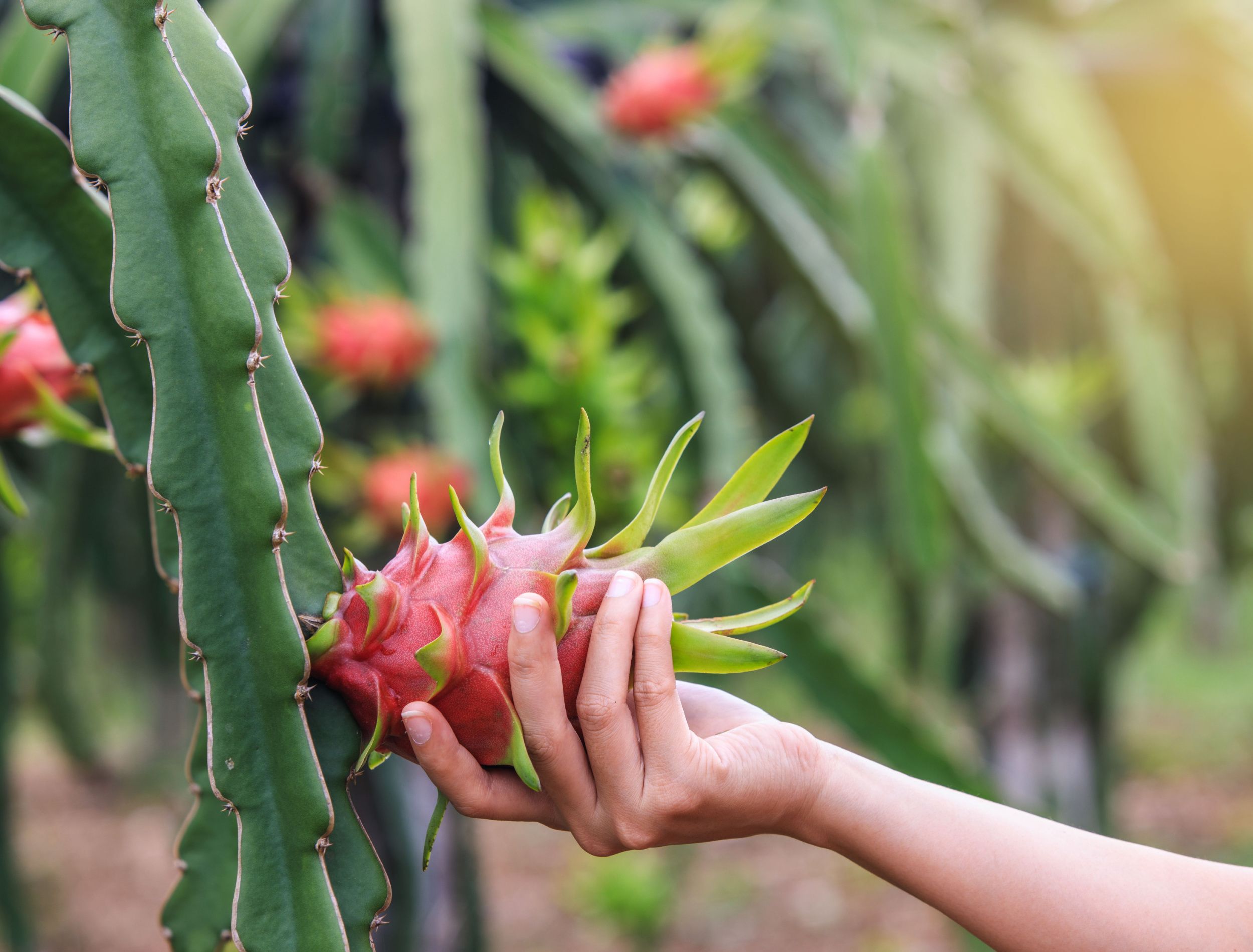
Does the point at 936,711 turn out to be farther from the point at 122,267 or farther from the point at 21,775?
the point at 21,775

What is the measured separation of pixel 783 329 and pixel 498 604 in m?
2.25

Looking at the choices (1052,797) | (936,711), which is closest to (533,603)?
(1052,797)

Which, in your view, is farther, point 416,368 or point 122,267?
point 416,368

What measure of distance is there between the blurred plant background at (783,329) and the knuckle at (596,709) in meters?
0.35

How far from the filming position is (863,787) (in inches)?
21.5

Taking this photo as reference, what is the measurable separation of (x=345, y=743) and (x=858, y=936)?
10.5ft

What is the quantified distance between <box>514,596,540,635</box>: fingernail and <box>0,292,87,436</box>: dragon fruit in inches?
12.5

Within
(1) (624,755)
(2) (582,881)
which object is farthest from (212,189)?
(2) (582,881)

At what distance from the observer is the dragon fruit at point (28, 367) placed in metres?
0.62

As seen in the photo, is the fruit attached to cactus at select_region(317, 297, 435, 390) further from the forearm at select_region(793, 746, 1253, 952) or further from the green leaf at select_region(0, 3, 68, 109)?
the forearm at select_region(793, 746, 1253, 952)

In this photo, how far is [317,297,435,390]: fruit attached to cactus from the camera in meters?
1.23

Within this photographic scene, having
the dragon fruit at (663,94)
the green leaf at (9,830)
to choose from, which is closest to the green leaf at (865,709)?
Result: the dragon fruit at (663,94)

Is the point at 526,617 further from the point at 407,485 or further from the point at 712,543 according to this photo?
→ the point at 407,485

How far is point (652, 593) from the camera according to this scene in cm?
50
